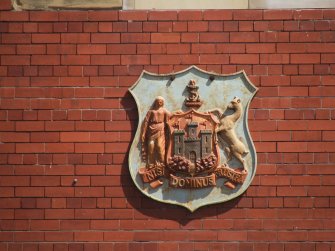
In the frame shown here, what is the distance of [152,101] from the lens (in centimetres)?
545

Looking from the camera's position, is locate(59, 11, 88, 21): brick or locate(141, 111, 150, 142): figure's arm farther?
locate(59, 11, 88, 21): brick

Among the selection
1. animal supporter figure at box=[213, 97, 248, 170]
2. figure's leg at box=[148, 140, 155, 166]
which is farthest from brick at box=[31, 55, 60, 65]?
animal supporter figure at box=[213, 97, 248, 170]

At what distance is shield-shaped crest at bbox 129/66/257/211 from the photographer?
5.38 metres

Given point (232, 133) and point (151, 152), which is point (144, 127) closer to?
point (151, 152)

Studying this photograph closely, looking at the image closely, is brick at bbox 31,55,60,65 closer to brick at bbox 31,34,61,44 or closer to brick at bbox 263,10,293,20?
brick at bbox 31,34,61,44

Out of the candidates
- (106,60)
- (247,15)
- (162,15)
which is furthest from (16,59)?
(247,15)

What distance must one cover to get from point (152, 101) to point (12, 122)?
1.27m

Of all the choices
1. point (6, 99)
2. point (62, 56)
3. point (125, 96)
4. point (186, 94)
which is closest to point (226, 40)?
point (186, 94)

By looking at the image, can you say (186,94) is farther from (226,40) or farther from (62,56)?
(62,56)

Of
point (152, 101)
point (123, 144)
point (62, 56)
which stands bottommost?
point (123, 144)

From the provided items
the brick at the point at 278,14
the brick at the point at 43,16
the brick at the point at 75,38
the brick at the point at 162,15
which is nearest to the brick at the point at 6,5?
the brick at the point at 43,16

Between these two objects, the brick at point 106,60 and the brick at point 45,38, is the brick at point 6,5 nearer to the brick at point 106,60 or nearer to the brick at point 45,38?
the brick at point 45,38

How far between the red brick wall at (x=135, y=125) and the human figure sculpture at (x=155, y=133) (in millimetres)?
164

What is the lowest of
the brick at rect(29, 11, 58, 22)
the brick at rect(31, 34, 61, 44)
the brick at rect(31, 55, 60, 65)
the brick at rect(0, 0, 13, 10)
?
the brick at rect(31, 55, 60, 65)
